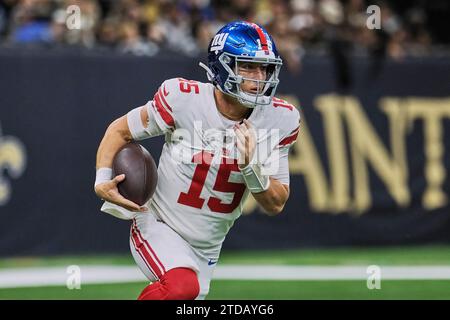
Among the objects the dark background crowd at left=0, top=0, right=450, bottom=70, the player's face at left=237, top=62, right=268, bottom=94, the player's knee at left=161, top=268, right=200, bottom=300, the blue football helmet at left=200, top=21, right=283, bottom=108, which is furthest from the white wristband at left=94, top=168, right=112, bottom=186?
the dark background crowd at left=0, top=0, right=450, bottom=70

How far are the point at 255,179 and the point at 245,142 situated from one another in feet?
0.73

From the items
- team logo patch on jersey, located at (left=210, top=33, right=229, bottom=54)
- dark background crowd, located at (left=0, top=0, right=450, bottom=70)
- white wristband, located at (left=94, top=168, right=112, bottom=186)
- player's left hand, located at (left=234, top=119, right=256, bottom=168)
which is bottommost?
white wristband, located at (left=94, top=168, right=112, bottom=186)

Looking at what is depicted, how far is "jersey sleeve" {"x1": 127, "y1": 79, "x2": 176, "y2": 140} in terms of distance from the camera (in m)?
5.52

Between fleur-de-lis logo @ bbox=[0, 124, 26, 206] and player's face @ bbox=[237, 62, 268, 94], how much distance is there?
5.40 metres

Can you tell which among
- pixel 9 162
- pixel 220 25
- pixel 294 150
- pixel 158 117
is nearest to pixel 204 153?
pixel 158 117

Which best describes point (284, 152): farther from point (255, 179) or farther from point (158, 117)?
point (158, 117)

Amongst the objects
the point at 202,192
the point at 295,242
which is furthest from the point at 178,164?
the point at 295,242

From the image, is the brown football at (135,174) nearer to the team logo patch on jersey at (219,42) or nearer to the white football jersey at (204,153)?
the white football jersey at (204,153)

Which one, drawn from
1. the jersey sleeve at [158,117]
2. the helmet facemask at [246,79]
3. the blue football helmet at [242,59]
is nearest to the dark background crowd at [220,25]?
the jersey sleeve at [158,117]

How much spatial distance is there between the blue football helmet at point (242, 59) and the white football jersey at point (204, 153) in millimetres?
160

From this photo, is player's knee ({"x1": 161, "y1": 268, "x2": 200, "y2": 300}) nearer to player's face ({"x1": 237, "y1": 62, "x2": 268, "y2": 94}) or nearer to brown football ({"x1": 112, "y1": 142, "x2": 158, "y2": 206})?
brown football ({"x1": 112, "y1": 142, "x2": 158, "y2": 206})

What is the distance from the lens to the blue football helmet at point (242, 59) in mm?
5434
